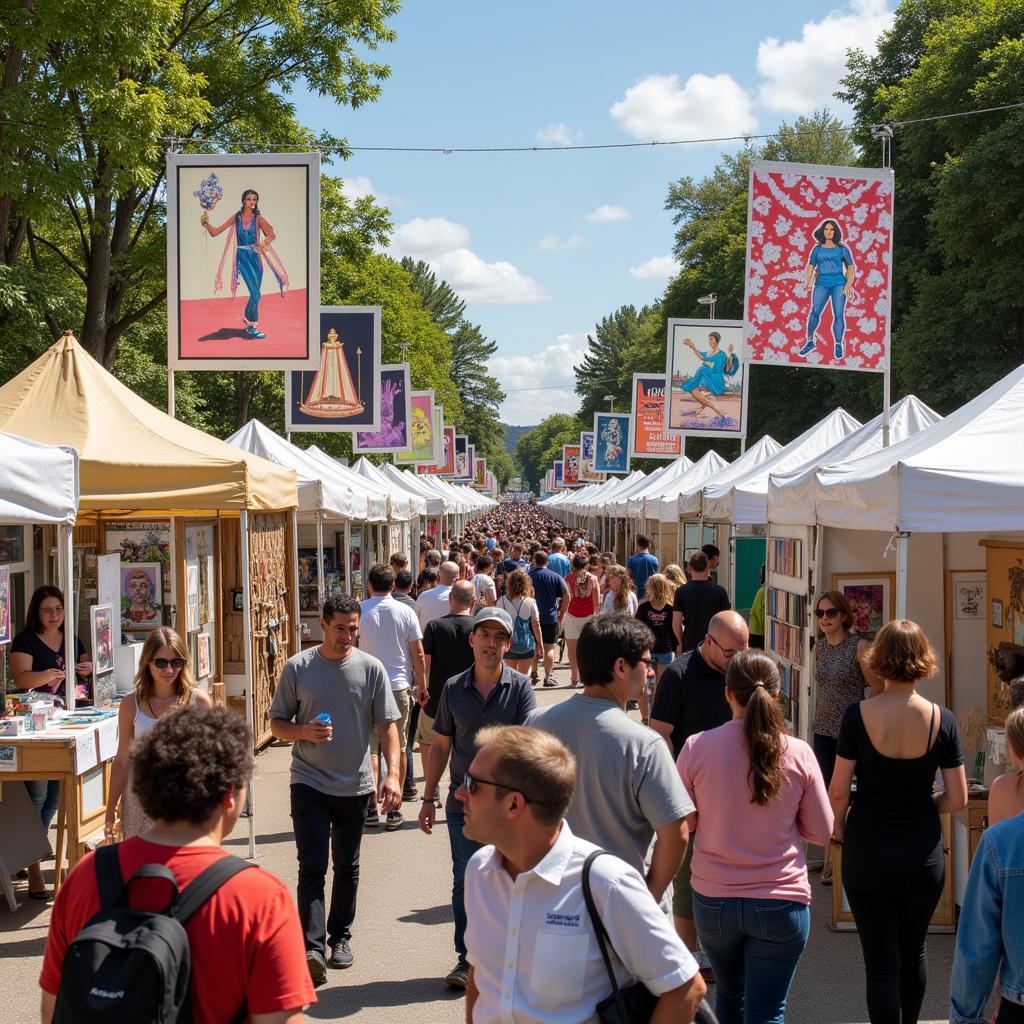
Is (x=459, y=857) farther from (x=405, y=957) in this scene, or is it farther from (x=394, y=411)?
(x=394, y=411)

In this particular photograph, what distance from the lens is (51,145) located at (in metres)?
17.7

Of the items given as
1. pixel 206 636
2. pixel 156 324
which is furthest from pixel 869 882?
pixel 156 324

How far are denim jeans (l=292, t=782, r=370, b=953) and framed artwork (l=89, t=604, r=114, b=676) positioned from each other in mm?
2964

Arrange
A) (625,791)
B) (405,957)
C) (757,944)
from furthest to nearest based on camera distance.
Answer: (405,957)
(757,944)
(625,791)

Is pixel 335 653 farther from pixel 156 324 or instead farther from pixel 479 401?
pixel 479 401

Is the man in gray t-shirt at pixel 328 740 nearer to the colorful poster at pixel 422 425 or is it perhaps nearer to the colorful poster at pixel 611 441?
the colorful poster at pixel 422 425

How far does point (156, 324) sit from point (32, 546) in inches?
730

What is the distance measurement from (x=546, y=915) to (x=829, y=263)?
9.22 m

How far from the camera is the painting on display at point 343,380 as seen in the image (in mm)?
18156

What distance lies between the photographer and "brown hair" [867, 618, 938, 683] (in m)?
4.82

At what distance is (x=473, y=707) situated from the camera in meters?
5.76

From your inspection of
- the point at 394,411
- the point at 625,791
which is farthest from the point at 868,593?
the point at 394,411

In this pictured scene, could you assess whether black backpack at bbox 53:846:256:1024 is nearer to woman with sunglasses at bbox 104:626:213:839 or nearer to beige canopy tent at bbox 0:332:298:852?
woman with sunglasses at bbox 104:626:213:839

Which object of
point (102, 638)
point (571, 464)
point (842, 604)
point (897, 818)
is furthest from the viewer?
point (571, 464)
